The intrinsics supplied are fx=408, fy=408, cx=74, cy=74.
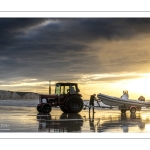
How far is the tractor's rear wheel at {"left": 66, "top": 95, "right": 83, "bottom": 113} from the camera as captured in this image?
58.7 ft

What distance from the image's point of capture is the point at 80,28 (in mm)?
14242

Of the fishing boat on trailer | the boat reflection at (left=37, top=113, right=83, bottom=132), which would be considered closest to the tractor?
the fishing boat on trailer

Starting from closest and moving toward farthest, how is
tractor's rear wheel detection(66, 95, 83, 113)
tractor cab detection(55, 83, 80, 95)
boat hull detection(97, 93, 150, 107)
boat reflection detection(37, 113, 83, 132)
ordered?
boat reflection detection(37, 113, 83, 132) < tractor's rear wheel detection(66, 95, 83, 113) < tractor cab detection(55, 83, 80, 95) < boat hull detection(97, 93, 150, 107)

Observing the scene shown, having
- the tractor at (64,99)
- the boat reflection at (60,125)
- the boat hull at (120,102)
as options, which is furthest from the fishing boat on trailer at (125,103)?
the boat reflection at (60,125)

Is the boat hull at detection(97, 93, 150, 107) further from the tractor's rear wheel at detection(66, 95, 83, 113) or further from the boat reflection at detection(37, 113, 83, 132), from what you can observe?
the boat reflection at detection(37, 113, 83, 132)

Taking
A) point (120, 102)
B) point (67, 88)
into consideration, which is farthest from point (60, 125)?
point (120, 102)

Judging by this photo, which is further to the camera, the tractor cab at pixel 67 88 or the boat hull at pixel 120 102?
the boat hull at pixel 120 102

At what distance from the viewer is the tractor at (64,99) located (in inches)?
706

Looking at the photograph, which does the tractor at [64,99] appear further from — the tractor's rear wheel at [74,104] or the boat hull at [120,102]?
the boat hull at [120,102]
